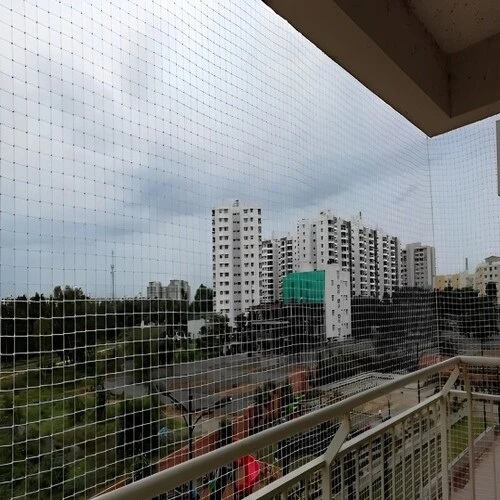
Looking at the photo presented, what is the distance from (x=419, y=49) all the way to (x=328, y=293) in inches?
50.9

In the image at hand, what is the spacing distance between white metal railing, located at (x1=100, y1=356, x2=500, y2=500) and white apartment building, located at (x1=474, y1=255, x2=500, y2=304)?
1.59 metres

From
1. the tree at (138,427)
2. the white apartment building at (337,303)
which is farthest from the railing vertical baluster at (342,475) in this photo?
the white apartment building at (337,303)

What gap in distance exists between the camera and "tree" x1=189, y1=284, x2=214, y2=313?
5.44 feet

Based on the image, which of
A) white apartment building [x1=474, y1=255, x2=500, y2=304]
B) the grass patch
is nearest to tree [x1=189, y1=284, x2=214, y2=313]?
the grass patch

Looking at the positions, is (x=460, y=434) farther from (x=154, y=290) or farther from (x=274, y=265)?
(x=154, y=290)

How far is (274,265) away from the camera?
215cm

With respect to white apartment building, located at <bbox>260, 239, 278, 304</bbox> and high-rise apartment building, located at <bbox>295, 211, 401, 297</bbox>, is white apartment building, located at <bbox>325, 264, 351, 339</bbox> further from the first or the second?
white apartment building, located at <bbox>260, 239, 278, 304</bbox>

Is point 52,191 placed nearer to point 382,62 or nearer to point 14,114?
point 14,114

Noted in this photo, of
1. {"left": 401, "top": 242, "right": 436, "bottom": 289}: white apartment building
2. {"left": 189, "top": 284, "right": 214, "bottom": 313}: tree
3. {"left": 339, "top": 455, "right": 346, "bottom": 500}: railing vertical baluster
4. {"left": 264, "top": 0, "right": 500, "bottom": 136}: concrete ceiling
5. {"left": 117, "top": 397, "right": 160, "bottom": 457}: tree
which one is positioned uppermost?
{"left": 264, "top": 0, "right": 500, "bottom": 136}: concrete ceiling

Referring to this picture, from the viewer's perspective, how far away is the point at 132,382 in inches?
54.9

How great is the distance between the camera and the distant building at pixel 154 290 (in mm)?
1491

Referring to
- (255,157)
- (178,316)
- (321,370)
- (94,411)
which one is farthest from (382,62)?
(94,411)

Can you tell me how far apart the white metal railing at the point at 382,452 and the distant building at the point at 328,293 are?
59cm

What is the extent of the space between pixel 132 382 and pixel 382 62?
5.18ft
